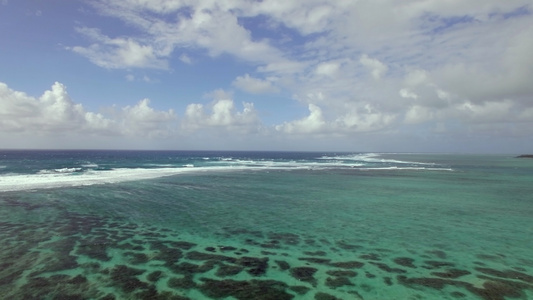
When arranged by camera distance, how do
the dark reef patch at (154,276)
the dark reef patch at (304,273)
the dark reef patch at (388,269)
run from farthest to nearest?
1. the dark reef patch at (388,269)
2. the dark reef patch at (304,273)
3. the dark reef patch at (154,276)

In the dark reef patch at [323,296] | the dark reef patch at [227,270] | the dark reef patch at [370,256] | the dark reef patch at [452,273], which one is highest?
the dark reef patch at [227,270]

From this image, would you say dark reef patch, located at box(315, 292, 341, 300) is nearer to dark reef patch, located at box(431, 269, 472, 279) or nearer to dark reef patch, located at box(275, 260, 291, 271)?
dark reef patch, located at box(275, 260, 291, 271)

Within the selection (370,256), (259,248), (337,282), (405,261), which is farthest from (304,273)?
(405,261)

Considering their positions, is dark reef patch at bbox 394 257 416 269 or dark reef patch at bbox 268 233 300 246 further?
dark reef patch at bbox 268 233 300 246

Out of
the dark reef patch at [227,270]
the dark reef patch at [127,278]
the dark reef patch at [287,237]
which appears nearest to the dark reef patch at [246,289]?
the dark reef patch at [227,270]

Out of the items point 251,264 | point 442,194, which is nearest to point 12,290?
point 251,264

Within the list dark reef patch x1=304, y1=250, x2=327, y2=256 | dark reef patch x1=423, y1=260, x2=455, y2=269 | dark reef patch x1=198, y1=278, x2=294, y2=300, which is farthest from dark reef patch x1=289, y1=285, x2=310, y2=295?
dark reef patch x1=423, y1=260, x2=455, y2=269

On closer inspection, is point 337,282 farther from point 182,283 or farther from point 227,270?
point 182,283

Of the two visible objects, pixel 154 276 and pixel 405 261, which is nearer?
pixel 154 276

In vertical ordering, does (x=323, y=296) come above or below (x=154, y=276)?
below

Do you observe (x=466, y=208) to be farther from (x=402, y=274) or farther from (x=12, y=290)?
(x=12, y=290)

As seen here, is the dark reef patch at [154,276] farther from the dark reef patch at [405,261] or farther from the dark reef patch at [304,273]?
the dark reef patch at [405,261]
